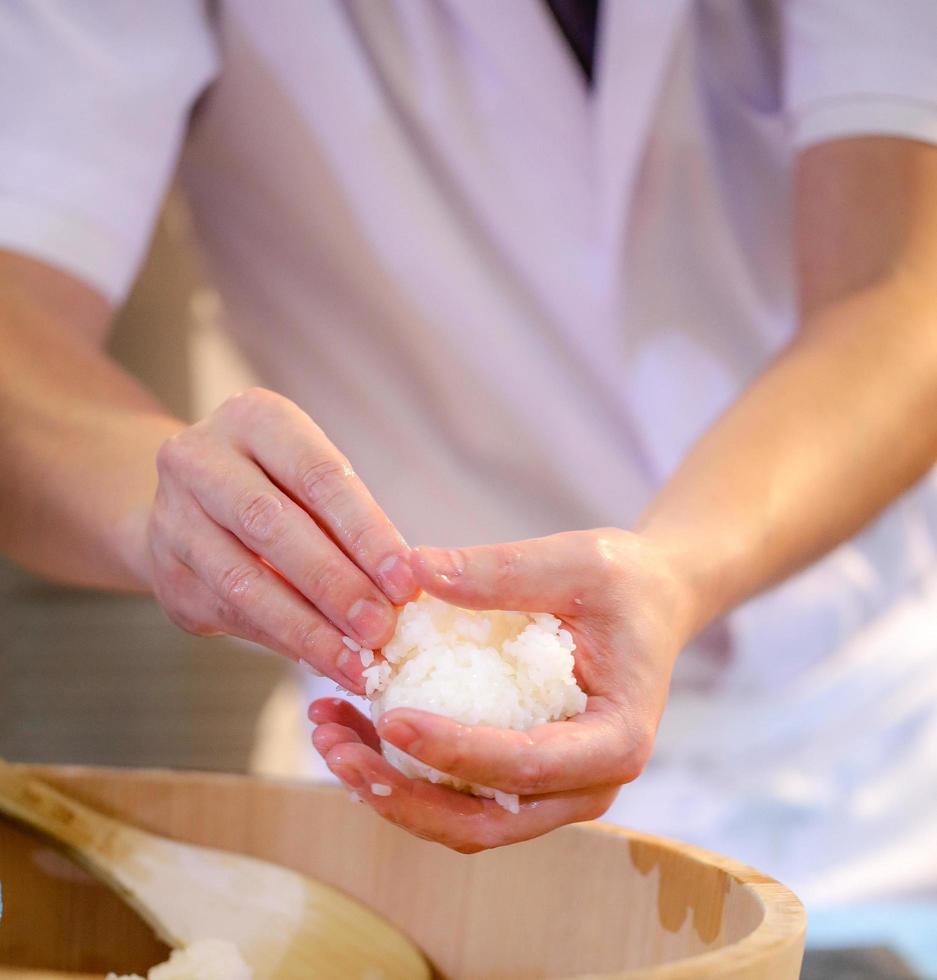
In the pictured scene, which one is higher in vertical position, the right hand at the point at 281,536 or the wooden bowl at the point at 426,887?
the right hand at the point at 281,536

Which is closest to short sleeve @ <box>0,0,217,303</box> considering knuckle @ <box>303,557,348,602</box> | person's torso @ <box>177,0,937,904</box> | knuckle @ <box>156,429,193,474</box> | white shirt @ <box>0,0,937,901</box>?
white shirt @ <box>0,0,937,901</box>

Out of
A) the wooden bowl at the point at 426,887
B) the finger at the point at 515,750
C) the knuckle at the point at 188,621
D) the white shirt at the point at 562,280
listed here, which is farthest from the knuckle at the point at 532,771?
the white shirt at the point at 562,280

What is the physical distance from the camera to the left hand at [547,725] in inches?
18.2

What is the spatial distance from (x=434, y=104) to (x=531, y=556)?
612 millimetres

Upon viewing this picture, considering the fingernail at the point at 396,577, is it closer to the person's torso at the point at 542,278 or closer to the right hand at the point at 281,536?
the right hand at the point at 281,536

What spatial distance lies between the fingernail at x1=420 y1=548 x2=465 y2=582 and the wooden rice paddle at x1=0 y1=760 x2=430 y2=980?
234 millimetres

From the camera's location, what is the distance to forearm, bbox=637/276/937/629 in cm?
66

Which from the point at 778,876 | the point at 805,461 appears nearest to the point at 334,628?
the point at 805,461

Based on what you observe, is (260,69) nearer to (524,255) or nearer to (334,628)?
(524,255)

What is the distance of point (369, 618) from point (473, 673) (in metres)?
0.06

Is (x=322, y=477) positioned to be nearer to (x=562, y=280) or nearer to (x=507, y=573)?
(x=507, y=573)

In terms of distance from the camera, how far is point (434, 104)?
3.22 ft

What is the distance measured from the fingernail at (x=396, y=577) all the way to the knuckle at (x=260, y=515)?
0.19ft

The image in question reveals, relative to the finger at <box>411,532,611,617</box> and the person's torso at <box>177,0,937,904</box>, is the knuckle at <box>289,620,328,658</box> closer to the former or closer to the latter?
the finger at <box>411,532,611,617</box>
